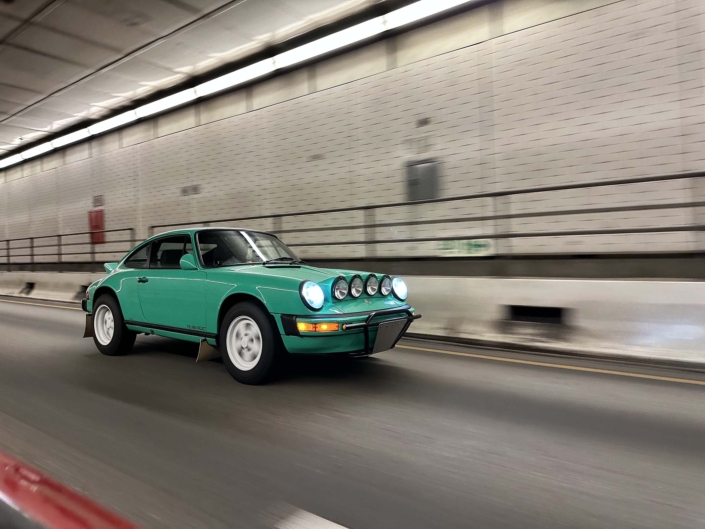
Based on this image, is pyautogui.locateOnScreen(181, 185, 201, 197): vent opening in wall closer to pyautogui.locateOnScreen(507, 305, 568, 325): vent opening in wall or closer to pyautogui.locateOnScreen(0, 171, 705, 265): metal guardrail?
pyautogui.locateOnScreen(0, 171, 705, 265): metal guardrail

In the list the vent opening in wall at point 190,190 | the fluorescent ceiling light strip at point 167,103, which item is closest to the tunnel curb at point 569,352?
the vent opening in wall at point 190,190

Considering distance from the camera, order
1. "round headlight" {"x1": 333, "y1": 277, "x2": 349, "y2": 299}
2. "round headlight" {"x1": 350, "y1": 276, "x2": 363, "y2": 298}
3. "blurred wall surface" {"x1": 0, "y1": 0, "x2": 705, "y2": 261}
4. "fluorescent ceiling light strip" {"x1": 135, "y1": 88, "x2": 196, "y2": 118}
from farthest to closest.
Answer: "fluorescent ceiling light strip" {"x1": 135, "y1": 88, "x2": 196, "y2": 118} → "blurred wall surface" {"x1": 0, "y1": 0, "x2": 705, "y2": 261} → "round headlight" {"x1": 350, "y1": 276, "x2": 363, "y2": 298} → "round headlight" {"x1": 333, "y1": 277, "x2": 349, "y2": 299}

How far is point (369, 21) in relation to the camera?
10.3 metres

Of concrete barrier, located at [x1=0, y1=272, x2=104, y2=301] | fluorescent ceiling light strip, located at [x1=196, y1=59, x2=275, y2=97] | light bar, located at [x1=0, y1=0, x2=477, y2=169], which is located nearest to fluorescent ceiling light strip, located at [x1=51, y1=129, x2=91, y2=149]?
light bar, located at [x1=0, y1=0, x2=477, y2=169]

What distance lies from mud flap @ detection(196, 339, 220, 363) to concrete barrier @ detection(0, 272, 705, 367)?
11.1ft

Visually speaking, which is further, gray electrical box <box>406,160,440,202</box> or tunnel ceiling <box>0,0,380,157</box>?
gray electrical box <box>406,160,440,202</box>

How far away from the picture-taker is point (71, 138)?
20.2m

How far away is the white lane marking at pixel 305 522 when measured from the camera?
2.23 meters

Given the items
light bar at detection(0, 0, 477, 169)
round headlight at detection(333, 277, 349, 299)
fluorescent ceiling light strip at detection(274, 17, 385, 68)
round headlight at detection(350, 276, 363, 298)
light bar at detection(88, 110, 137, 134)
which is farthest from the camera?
light bar at detection(88, 110, 137, 134)

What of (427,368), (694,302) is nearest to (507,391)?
(427,368)

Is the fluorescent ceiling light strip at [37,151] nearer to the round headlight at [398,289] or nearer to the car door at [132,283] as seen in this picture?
the car door at [132,283]

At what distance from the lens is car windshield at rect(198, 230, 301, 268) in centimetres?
514

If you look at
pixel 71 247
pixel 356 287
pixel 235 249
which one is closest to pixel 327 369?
pixel 356 287

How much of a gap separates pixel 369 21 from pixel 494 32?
2.72 meters
